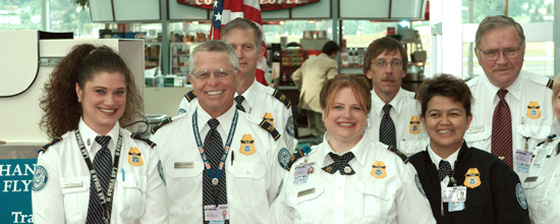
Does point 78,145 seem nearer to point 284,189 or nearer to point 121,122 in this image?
point 121,122

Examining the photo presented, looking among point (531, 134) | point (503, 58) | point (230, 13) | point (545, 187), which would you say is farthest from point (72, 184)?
point (230, 13)

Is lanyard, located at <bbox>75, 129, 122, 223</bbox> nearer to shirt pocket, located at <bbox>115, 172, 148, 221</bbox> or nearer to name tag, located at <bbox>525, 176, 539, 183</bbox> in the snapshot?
shirt pocket, located at <bbox>115, 172, 148, 221</bbox>

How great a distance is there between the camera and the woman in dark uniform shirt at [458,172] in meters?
2.57

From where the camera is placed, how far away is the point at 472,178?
2.62m

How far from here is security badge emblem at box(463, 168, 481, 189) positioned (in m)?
2.60

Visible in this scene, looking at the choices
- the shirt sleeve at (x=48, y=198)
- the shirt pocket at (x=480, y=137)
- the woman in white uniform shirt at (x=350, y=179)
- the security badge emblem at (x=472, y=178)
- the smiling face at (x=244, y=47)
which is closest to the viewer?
the shirt sleeve at (x=48, y=198)

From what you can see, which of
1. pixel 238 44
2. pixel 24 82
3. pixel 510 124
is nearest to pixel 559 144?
pixel 510 124

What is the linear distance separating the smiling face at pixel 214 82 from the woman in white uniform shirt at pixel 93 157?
32cm

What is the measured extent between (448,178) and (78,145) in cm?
147

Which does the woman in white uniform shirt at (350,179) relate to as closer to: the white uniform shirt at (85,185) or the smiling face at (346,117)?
the smiling face at (346,117)

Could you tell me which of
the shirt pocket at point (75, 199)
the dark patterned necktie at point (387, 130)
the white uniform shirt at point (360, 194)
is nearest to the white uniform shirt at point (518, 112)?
the dark patterned necktie at point (387, 130)

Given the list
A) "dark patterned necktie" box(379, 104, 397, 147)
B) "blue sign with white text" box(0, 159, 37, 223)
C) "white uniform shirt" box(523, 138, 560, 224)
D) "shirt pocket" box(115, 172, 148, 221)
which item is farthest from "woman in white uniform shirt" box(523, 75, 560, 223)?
"blue sign with white text" box(0, 159, 37, 223)

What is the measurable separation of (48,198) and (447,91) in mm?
1626

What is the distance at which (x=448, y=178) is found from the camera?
266 cm
